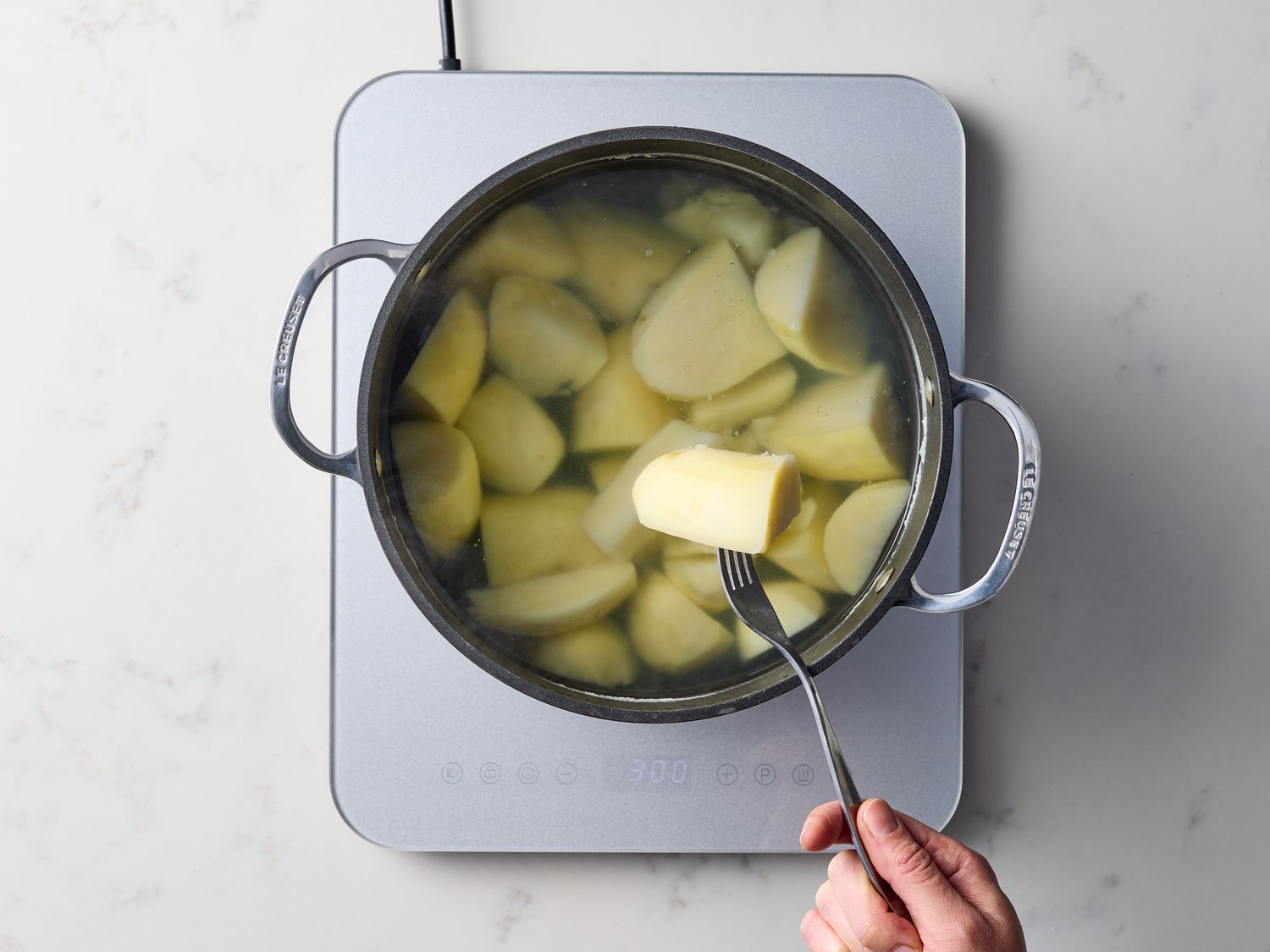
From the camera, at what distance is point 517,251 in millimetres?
603

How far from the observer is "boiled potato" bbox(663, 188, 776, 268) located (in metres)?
0.61

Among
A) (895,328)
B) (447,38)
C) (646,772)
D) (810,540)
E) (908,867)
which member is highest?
(447,38)

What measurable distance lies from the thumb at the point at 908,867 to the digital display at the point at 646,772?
0.20m

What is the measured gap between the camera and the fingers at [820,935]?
23.0 inches

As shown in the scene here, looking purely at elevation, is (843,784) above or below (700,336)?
below

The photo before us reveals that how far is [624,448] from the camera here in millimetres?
599

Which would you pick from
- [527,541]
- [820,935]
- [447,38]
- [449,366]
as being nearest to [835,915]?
[820,935]

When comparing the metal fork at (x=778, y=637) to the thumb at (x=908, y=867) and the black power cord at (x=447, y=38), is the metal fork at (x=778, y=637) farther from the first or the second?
the black power cord at (x=447, y=38)

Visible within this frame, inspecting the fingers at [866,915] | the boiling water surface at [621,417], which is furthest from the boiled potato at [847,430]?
the fingers at [866,915]

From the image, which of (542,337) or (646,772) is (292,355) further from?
(646,772)

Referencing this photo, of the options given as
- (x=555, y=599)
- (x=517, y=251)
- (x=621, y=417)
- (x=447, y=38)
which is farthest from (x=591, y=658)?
(x=447, y=38)

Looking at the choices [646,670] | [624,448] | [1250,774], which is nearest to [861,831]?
[646,670]

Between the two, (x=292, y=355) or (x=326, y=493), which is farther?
(x=326, y=493)

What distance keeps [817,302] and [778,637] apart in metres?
0.20
